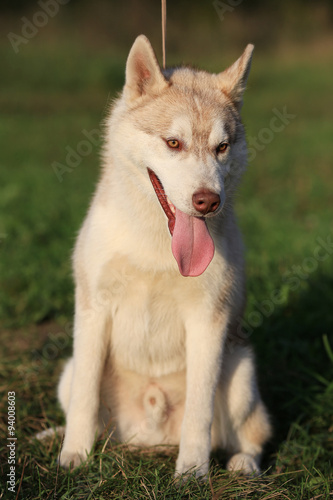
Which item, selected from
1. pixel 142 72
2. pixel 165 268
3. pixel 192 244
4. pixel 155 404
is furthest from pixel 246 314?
pixel 142 72

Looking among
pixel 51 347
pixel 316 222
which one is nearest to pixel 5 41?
pixel 316 222

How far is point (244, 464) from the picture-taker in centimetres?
338

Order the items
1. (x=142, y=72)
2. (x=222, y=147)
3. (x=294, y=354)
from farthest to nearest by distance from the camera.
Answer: (x=294, y=354), (x=142, y=72), (x=222, y=147)

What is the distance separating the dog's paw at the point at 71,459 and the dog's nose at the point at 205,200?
1525 mm

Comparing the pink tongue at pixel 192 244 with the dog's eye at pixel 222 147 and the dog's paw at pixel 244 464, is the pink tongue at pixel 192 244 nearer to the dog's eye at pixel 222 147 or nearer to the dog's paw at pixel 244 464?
the dog's eye at pixel 222 147

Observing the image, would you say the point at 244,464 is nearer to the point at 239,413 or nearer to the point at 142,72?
the point at 239,413

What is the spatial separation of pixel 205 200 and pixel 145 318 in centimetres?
83

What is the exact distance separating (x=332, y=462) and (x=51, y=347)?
7.48ft

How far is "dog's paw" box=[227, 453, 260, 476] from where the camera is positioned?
10.8 ft

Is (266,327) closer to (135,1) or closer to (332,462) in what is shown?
(332,462)

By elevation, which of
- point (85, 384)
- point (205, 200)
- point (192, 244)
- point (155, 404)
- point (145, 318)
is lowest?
point (155, 404)

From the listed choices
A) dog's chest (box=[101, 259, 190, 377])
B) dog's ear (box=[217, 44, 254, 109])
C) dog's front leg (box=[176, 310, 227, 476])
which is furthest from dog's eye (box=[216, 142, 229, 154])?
dog's front leg (box=[176, 310, 227, 476])

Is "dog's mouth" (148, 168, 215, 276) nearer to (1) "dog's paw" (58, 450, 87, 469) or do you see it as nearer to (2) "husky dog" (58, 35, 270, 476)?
(2) "husky dog" (58, 35, 270, 476)

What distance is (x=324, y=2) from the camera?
77.4 ft
